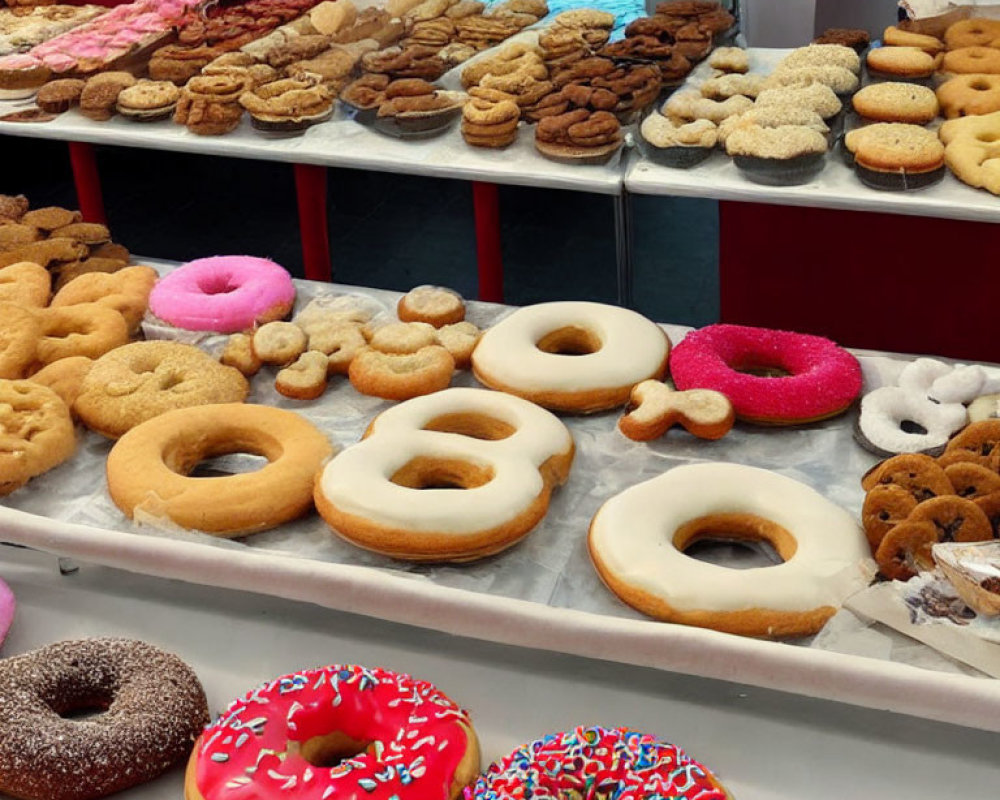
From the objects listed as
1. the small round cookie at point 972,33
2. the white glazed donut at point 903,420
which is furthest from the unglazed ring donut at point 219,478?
the small round cookie at point 972,33

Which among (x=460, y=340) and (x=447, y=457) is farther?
(x=460, y=340)

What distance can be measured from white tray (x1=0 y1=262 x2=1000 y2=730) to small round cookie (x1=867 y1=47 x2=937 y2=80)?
1.56 meters

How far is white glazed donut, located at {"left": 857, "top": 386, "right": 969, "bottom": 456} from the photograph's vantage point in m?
2.08

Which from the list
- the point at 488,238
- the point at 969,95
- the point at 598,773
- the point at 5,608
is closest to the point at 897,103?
the point at 969,95

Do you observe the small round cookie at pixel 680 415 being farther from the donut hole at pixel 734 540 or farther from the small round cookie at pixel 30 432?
the small round cookie at pixel 30 432

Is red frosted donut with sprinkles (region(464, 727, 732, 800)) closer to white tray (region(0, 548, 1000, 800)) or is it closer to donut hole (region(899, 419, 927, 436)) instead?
white tray (region(0, 548, 1000, 800))

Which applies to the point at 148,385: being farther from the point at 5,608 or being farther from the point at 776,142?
the point at 776,142

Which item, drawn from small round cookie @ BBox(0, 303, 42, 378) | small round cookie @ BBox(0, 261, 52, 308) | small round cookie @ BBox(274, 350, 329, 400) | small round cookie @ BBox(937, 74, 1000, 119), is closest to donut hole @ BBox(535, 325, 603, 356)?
small round cookie @ BBox(274, 350, 329, 400)

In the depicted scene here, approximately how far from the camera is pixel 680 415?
84.8 inches

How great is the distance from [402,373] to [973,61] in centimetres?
223

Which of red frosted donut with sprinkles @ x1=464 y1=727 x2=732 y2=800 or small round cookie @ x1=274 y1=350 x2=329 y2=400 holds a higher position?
small round cookie @ x1=274 y1=350 x2=329 y2=400

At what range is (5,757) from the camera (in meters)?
1.50

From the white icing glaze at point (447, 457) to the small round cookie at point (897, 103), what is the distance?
1.70 metres

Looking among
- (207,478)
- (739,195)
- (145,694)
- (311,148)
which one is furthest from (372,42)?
(145,694)
